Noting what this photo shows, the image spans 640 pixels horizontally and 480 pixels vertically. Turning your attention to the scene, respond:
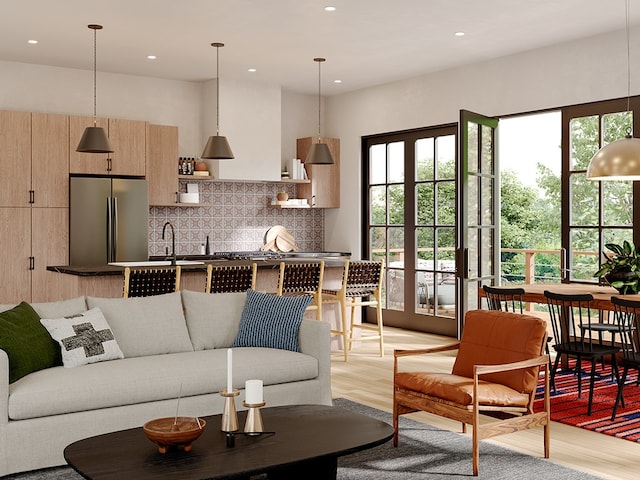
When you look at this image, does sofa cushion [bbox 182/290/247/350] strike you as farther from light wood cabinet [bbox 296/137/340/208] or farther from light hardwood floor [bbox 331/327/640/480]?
light wood cabinet [bbox 296/137/340/208]

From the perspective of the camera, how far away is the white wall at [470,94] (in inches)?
281

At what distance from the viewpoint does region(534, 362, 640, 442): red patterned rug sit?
4.88 meters

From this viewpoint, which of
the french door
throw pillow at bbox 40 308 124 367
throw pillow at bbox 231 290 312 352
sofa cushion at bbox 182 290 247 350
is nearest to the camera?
throw pillow at bbox 40 308 124 367

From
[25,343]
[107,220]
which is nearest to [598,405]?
[25,343]

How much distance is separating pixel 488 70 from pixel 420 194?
5.68 feet

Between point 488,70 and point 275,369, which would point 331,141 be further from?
point 275,369

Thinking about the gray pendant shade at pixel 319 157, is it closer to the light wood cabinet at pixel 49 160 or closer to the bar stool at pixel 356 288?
the bar stool at pixel 356 288

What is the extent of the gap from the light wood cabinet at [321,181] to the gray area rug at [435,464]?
228 inches

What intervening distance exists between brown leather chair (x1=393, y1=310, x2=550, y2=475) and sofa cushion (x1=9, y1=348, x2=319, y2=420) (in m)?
0.78

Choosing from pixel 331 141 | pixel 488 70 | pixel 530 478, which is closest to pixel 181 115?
pixel 331 141

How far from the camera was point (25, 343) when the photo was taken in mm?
4215

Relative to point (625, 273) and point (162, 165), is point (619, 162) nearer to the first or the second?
point (625, 273)

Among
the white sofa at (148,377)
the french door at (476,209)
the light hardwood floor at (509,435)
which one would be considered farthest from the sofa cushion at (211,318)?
the french door at (476,209)

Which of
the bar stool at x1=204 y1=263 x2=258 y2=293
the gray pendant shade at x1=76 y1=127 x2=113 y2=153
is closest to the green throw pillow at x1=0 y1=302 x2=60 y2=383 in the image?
the bar stool at x1=204 y1=263 x2=258 y2=293
